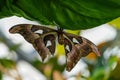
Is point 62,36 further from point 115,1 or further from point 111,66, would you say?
point 111,66

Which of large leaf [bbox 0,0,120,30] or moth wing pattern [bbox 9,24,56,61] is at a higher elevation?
large leaf [bbox 0,0,120,30]

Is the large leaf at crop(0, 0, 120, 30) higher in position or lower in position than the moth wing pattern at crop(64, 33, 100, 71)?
higher

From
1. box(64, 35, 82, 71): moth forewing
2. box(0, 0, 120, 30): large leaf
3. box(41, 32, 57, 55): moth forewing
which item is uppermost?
box(0, 0, 120, 30): large leaf

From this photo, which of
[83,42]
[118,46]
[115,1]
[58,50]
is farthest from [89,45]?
[58,50]
